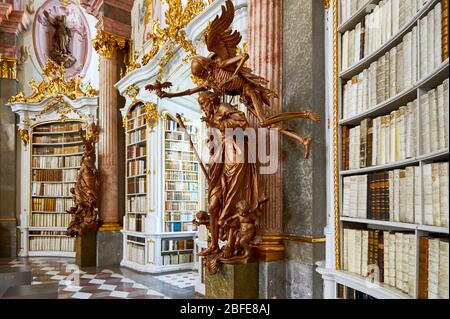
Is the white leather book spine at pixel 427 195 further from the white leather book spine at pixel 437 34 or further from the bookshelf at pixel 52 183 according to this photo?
the bookshelf at pixel 52 183

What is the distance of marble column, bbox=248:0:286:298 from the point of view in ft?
10.5

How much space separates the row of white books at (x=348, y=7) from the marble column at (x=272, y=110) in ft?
2.68

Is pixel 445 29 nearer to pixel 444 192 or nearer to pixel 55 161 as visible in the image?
pixel 444 192

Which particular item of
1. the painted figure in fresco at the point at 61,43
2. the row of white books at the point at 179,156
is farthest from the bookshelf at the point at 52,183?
the row of white books at the point at 179,156

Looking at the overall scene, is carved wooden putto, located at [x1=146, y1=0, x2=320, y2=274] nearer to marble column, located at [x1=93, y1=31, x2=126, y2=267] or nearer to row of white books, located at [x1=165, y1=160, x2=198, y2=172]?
row of white books, located at [x1=165, y1=160, x2=198, y2=172]

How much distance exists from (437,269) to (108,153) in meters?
7.39

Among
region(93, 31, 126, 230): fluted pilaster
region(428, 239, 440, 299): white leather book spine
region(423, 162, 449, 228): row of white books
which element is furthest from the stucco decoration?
region(428, 239, 440, 299): white leather book spine

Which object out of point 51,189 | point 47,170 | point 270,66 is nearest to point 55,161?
point 47,170

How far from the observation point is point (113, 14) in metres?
8.60

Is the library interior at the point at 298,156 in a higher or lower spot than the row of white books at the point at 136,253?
higher

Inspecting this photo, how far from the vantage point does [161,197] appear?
24.0 feet

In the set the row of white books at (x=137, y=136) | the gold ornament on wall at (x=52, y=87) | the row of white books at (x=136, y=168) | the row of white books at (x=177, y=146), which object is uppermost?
the gold ornament on wall at (x=52, y=87)

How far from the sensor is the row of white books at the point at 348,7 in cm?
254
